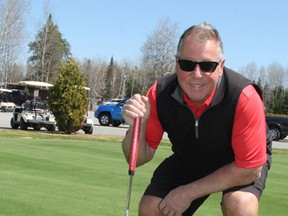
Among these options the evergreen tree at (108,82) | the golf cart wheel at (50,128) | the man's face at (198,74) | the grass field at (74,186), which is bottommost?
the golf cart wheel at (50,128)

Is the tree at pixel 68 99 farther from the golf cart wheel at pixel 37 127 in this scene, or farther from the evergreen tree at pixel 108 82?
the evergreen tree at pixel 108 82

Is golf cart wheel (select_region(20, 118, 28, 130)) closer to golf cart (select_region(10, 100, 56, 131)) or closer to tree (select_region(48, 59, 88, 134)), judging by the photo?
golf cart (select_region(10, 100, 56, 131))

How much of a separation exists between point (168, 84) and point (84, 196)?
348cm

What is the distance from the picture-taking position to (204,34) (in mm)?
3527

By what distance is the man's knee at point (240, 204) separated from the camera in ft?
11.9

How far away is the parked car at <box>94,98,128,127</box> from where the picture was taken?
32.4m

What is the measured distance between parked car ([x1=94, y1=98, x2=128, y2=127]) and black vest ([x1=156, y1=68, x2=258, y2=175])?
2828cm

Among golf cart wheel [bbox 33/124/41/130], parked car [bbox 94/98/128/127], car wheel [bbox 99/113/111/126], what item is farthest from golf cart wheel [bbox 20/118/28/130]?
car wheel [bbox 99/113/111/126]

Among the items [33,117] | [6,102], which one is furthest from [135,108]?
[6,102]

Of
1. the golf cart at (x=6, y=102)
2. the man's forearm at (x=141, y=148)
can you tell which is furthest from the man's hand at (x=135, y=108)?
the golf cart at (x=6, y=102)

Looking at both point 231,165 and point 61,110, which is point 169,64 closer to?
point 61,110

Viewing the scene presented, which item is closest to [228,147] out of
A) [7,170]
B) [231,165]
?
[231,165]

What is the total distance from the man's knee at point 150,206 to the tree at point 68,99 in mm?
18559

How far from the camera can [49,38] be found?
237 ft
